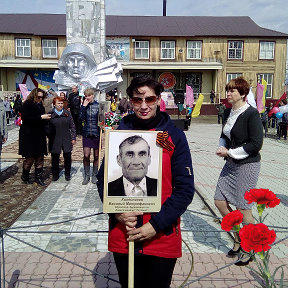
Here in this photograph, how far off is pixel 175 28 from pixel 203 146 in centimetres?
2187

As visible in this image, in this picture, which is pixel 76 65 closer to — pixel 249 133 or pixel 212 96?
pixel 249 133

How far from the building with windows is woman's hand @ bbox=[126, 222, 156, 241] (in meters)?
28.6

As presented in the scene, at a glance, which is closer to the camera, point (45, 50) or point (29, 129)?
point (29, 129)

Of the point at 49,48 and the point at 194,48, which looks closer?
the point at 49,48

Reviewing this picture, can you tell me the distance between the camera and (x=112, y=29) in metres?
30.9

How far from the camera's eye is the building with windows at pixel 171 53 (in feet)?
99.1

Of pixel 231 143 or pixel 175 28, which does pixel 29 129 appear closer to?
pixel 231 143

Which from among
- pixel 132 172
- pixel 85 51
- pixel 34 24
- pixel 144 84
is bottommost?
pixel 132 172

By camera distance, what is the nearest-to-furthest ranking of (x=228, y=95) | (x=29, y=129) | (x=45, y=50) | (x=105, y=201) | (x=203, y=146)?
(x=105, y=201)
(x=228, y=95)
(x=29, y=129)
(x=203, y=146)
(x=45, y=50)

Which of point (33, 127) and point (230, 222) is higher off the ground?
point (33, 127)

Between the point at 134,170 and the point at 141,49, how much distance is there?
30.1 metres

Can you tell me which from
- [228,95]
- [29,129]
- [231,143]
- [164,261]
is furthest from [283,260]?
[29,129]

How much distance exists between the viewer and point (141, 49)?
30656 millimetres

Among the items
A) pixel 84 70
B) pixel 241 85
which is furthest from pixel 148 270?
pixel 84 70
